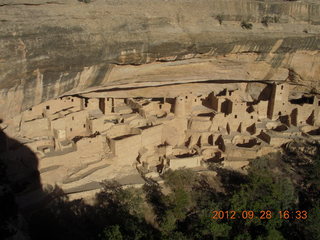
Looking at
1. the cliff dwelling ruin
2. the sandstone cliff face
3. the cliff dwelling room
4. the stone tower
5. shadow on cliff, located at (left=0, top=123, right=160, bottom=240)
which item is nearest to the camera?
the sandstone cliff face

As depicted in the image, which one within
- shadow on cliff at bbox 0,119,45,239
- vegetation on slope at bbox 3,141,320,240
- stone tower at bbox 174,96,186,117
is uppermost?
stone tower at bbox 174,96,186,117

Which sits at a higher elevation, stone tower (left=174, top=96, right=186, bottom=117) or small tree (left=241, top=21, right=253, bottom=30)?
small tree (left=241, top=21, right=253, bottom=30)

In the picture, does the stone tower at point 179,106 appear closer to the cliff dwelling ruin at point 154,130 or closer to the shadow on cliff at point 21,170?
the cliff dwelling ruin at point 154,130

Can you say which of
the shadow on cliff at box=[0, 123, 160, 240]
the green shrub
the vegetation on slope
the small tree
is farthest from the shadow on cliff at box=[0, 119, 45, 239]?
the green shrub

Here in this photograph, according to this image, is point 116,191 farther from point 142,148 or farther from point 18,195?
point 18,195

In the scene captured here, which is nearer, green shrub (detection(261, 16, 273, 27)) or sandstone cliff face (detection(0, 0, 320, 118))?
sandstone cliff face (detection(0, 0, 320, 118))
